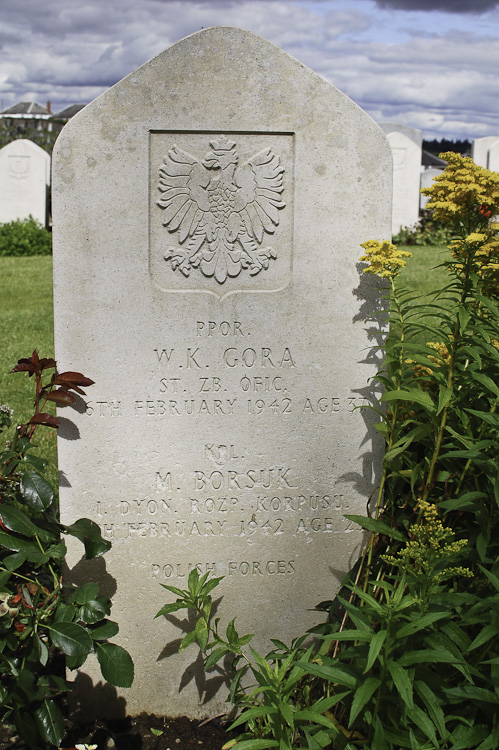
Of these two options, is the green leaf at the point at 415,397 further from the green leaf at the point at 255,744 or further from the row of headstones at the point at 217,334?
the green leaf at the point at 255,744

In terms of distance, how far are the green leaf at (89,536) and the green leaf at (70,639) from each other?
0.28 m

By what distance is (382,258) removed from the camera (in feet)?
8.89

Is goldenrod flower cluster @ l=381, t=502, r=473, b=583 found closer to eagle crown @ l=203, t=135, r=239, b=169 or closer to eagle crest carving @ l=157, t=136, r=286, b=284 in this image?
eagle crest carving @ l=157, t=136, r=286, b=284

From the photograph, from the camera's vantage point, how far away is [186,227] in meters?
2.88

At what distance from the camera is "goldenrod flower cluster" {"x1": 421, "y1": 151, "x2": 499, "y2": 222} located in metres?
2.55

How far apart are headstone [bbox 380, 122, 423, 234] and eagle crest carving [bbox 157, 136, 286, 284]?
12.7 meters

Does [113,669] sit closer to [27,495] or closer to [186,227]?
[27,495]

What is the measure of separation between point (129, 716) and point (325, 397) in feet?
5.21

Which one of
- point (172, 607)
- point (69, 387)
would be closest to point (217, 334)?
point (69, 387)

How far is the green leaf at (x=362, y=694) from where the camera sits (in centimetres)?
201

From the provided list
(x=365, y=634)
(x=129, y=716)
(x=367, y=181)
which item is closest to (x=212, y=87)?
(x=367, y=181)

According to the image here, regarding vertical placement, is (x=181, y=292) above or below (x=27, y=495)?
above

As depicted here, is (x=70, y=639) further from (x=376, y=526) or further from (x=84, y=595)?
(x=376, y=526)

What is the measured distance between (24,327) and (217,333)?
A: 572 cm
